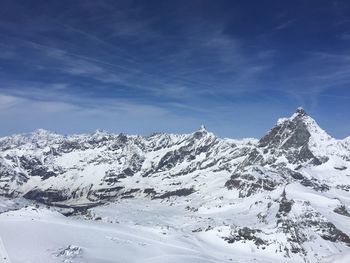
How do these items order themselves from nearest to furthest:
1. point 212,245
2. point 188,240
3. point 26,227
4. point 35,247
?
point 35,247 → point 26,227 → point 188,240 → point 212,245

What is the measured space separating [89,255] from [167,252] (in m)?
22.0

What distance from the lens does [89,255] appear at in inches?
3649

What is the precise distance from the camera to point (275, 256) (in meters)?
158

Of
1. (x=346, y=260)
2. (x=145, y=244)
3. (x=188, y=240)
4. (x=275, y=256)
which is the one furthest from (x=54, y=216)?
(x=346, y=260)

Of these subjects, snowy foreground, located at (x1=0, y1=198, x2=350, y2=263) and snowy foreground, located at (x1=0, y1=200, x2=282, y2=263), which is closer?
snowy foreground, located at (x1=0, y1=198, x2=350, y2=263)

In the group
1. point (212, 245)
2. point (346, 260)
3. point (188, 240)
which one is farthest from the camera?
point (212, 245)

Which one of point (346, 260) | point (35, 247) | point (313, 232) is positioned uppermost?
point (313, 232)

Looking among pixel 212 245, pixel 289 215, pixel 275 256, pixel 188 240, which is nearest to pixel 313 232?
pixel 289 215

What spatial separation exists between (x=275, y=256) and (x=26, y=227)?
88.3m

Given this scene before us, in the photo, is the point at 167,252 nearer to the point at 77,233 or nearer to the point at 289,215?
the point at 77,233

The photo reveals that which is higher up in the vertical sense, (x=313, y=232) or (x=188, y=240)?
(x=313, y=232)

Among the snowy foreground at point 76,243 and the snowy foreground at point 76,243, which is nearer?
the snowy foreground at point 76,243

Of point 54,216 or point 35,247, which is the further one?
point 54,216

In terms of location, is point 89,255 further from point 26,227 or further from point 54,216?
point 54,216
